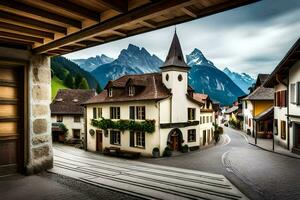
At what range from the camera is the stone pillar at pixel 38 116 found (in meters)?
7.36

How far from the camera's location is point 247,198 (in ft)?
32.3

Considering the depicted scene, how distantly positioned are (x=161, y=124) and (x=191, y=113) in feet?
16.9

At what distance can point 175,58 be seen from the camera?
27266mm

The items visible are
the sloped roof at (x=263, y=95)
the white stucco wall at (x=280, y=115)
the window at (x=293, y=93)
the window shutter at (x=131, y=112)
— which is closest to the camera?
the window at (x=293, y=93)

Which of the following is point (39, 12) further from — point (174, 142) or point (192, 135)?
point (192, 135)

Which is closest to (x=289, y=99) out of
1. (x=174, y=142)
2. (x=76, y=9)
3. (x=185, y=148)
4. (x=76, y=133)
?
(x=185, y=148)

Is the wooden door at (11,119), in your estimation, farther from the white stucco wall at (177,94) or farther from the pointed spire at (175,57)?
the pointed spire at (175,57)

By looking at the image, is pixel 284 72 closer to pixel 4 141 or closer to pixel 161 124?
pixel 161 124

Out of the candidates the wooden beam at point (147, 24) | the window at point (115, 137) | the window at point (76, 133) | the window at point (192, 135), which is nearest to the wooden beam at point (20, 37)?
the wooden beam at point (147, 24)

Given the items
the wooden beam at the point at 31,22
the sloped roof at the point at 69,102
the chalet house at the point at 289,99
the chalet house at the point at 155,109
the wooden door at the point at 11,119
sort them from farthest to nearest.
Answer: the sloped roof at the point at 69,102 < the chalet house at the point at 155,109 < the chalet house at the point at 289,99 < the wooden door at the point at 11,119 < the wooden beam at the point at 31,22

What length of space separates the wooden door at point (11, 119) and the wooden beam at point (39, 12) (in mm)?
3197

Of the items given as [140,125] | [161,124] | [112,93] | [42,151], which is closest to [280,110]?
[161,124]

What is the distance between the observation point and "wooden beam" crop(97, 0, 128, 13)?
4.07 metres

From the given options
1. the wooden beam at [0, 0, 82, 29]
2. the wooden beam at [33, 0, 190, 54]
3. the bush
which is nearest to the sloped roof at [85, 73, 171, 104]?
the bush
